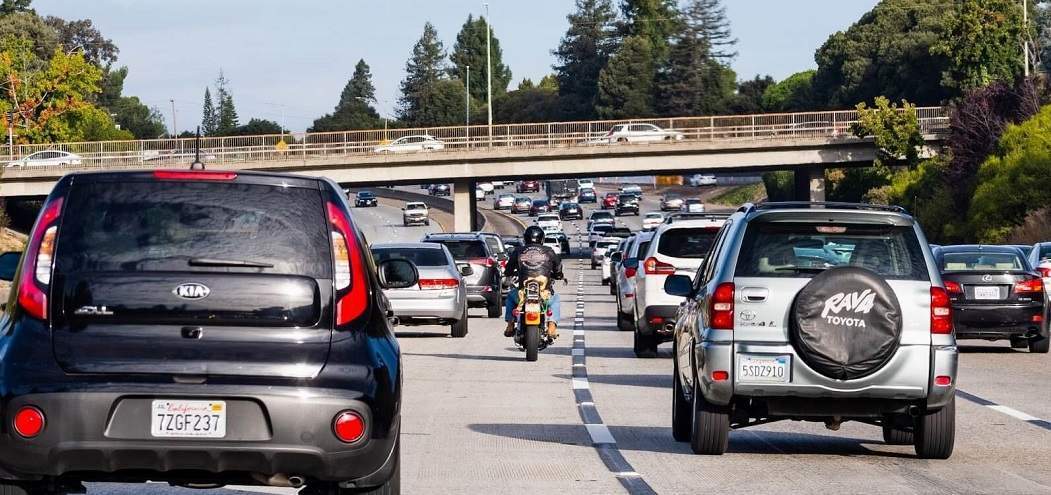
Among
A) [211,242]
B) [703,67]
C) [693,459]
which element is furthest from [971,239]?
[703,67]

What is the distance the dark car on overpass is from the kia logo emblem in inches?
708

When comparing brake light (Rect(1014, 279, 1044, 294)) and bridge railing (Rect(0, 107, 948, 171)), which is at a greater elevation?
bridge railing (Rect(0, 107, 948, 171))

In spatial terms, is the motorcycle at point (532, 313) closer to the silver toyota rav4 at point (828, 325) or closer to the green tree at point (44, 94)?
the silver toyota rav4 at point (828, 325)

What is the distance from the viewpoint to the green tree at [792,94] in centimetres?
14406

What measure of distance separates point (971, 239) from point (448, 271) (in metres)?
42.5

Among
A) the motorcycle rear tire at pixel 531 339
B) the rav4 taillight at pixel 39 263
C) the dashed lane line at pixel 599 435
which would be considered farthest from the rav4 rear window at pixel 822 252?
the motorcycle rear tire at pixel 531 339

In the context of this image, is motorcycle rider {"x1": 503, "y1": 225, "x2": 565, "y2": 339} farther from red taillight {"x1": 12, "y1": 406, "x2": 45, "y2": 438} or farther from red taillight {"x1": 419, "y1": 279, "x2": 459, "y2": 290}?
red taillight {"x1": 12, "y1": 406, "x2": 45, "y2": 438}

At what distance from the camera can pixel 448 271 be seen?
1112 inches

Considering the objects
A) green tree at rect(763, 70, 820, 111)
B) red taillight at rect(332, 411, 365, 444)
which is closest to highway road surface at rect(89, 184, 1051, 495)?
red taillight at rect(332, 411, 365, 444)

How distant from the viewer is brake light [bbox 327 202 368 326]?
8.15 m

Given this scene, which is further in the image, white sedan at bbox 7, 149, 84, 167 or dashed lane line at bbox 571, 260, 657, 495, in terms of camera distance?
white sedan at bbox 7, 149, 84, 167

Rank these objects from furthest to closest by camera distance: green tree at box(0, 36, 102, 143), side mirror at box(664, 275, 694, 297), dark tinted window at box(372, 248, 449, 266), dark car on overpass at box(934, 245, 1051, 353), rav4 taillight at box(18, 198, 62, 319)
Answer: green tree at box(0, 36, 102, 143), dark tinted window at box(372, 248, 449, 266), dark car on overpass at box(934, 245, 1051, 353), side mirror at box(664, 275, 694, 297), rav4 taillight at box(18, 198, 62, 319)

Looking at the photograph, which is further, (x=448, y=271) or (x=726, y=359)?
(x=448, y=271)

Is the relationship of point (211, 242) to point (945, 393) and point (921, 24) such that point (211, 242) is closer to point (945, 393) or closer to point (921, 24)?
point (945, 393)
